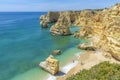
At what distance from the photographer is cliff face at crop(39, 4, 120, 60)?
2745cm

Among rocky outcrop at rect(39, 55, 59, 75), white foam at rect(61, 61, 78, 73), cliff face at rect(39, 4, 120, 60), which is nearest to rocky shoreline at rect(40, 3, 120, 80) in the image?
cliff face at rect(39, 4, 120, 60)

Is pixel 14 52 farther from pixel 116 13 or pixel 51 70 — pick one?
pixel 116 13

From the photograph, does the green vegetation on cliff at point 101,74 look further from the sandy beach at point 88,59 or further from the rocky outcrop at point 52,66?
the sandy beach at point 88,59

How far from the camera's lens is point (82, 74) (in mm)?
14086

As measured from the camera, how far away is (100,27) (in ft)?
174

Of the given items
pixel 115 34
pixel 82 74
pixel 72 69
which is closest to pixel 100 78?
pixel 82 74

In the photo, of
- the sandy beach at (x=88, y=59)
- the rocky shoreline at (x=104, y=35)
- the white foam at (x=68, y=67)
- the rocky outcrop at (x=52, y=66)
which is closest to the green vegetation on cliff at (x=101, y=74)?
the rocky shoreline at (x=104, y=35)

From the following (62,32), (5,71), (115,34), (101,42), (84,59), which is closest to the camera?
(115,34)

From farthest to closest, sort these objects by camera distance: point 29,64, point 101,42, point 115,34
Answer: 1. point 101,42
2. point 29,64
3. point 115,34

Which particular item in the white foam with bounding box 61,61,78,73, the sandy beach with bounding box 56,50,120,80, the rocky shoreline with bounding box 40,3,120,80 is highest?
the rocky shoreline with bounding box 40,3,120,80

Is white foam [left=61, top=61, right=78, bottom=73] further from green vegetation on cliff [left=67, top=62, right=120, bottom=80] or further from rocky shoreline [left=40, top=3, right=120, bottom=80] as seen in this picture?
green vegetation on cliff [left=67, top=62, right=120, bottom=80]

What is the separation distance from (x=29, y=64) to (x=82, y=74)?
20025 millimetres

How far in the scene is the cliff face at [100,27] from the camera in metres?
27.5

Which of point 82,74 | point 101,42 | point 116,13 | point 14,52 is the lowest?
point 14,52
